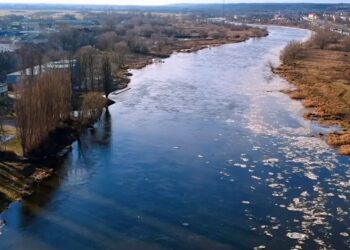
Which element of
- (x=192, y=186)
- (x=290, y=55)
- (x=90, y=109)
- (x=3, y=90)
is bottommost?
(x=192, y=186)

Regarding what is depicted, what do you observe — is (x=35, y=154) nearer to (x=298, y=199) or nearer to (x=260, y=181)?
(x=260, y=181)

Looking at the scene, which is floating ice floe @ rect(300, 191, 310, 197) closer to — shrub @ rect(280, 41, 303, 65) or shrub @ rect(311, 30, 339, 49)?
shrub @ rect(280, 41, 303, 65)

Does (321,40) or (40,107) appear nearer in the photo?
(40,107)

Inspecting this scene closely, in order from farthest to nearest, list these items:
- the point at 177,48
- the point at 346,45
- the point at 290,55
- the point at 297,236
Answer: the point at 177,48 → the point at 346,45 → the point at 290,55 → the point at 297,236

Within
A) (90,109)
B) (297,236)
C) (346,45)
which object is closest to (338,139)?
(297,236)

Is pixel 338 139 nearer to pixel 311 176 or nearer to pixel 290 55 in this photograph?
pixel 311 176

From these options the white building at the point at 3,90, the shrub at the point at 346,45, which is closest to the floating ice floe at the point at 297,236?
the white building at the point at 3,90

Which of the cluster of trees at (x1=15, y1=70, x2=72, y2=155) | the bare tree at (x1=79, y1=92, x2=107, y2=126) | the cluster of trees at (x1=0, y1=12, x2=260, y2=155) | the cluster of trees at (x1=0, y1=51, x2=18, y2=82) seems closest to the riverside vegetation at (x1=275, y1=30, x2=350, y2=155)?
the bare tree at (x1=79, y1=92, x2=107, y2=126)
